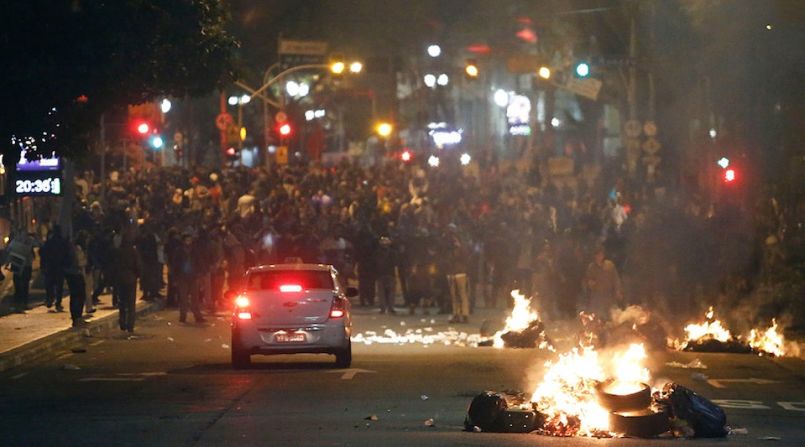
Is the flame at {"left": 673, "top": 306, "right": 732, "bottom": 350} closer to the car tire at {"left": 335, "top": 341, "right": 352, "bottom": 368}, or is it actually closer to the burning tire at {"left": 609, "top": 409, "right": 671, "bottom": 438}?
the car tire at {"left": 335, "top": 341, "right": 352, "bottom": 368}

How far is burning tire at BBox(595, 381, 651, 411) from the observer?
12023 mm

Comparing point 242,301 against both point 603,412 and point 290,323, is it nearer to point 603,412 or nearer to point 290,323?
point 290,323

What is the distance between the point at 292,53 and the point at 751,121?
19220 millimetres

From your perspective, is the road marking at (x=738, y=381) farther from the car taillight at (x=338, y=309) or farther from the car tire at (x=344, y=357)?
the car taillight at (x=338, y=309)

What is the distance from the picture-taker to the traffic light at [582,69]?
34781mm

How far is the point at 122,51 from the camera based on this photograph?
60.2 ft

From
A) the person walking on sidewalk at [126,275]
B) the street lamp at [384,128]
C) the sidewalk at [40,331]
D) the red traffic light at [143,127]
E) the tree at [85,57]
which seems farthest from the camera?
the street lamp at [384,128]

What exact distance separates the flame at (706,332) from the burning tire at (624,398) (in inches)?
352

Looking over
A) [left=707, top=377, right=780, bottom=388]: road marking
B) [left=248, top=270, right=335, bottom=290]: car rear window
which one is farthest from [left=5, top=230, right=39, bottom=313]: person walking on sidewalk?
[left=707, top=377, right=780, bottom=388]: road marking

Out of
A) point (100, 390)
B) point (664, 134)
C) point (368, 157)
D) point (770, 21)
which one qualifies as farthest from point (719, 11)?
point (368, 157)

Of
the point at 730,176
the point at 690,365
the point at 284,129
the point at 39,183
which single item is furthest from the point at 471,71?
the point at 690,365

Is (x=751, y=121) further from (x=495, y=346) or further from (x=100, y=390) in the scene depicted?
(x=100, y=390)

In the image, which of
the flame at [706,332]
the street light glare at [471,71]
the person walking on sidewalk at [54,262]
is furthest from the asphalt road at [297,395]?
the street light glare at [471,71]

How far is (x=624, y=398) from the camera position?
12.0m
